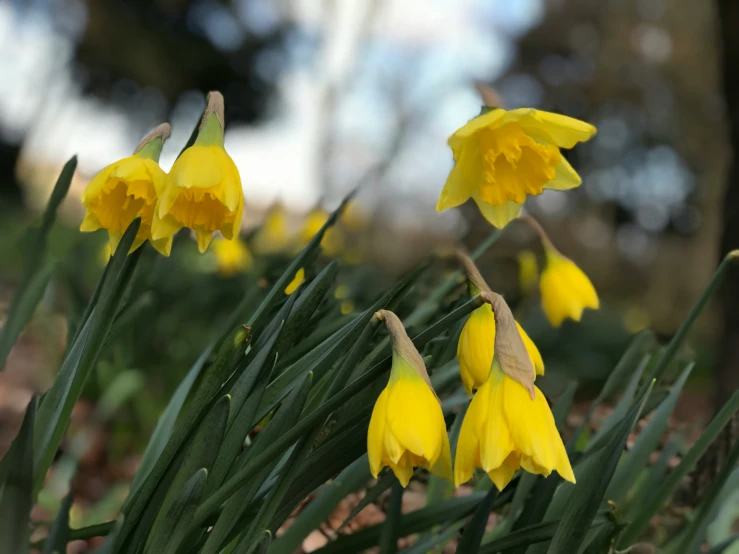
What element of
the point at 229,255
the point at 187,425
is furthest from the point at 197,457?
the point at 229,255

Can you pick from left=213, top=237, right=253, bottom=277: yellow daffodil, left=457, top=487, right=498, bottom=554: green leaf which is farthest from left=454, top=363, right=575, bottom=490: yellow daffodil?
left=213, top=237, right=253, bottom=277: yellow daffodil

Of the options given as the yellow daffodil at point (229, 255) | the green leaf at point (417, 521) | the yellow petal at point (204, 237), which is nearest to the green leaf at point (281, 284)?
the yellow petal at point (204, 237)

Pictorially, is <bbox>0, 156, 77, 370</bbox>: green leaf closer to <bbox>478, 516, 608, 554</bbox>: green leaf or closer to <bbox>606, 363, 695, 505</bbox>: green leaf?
<bbox>478, 516, 608, 554</bbox>: green leaf

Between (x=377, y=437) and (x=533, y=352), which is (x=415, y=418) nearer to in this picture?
(x=377, y=437)

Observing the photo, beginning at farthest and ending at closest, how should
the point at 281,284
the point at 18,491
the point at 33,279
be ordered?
1. the point at 33,279
2. the point at 281,284
3. the point at 18,491

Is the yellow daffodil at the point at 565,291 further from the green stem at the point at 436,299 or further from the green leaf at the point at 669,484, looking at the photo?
the green leaf at the point at 669,484
